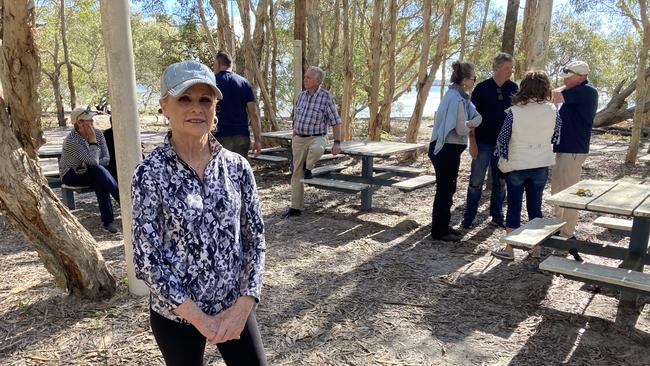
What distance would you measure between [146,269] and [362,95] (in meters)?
21.6

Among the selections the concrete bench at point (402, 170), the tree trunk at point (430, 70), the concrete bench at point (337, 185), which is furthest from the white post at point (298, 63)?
the concrete bench at point (337, 185)

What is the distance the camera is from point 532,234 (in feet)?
12.0

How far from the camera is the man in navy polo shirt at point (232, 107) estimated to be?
18.9ft

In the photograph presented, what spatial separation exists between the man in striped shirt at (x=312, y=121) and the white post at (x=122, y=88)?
2687 mm

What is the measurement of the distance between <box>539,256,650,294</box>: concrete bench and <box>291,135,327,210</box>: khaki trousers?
3.18 meters

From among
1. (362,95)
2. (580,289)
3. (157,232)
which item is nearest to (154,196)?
(157,232)

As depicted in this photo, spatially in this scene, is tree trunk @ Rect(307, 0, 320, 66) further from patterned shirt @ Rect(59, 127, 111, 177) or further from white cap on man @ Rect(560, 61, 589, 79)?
white cap on man @ Rect(560, 61, 589, 79)

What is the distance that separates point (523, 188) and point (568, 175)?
72 centimetres

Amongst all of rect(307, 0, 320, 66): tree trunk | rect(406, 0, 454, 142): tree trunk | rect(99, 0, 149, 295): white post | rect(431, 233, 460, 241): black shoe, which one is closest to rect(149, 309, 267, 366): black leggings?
rect(99, 0, 149, 295): white post

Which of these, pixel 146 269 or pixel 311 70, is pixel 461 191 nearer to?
pixel 311 70

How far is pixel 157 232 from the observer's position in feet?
5.22

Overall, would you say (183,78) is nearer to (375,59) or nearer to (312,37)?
(312,37)

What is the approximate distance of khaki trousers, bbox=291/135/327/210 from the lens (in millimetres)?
5879

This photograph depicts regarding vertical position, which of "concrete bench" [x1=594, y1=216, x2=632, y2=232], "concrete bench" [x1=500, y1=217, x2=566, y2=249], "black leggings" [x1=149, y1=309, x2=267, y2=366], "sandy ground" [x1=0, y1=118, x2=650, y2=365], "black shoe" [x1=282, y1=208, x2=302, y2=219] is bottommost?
"sandy ground" [x1=0, y1=118, x2=650, y2=365]
